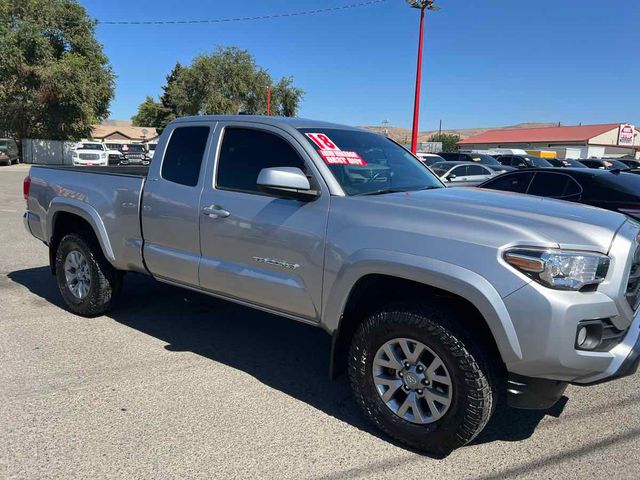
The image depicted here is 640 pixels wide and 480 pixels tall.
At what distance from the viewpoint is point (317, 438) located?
3.22 m

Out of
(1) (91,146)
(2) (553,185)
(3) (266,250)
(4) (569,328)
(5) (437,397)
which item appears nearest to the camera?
(4) (569,328)

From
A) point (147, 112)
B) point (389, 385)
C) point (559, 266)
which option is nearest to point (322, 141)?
point (389, 385)

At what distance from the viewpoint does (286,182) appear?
131 inches

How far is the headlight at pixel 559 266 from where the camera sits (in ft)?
8.62

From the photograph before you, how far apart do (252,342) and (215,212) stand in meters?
1.44

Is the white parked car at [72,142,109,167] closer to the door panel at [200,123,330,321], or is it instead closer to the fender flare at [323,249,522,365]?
the door panel at [200,123,330,321]

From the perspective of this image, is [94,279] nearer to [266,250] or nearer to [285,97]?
[266,250]

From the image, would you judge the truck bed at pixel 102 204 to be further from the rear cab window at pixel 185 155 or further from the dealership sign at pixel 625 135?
the dealership sign at pixel 625 135

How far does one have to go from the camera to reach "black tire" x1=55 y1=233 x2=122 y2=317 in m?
5.06

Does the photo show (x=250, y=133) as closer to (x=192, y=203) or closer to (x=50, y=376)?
(x=192, y=203)

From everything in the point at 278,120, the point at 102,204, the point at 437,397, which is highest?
the point at 278,120

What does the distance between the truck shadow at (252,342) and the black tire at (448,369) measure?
0.20 m

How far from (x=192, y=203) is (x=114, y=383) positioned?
1.43 meters

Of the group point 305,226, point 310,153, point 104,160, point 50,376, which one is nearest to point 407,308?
point 305,226
